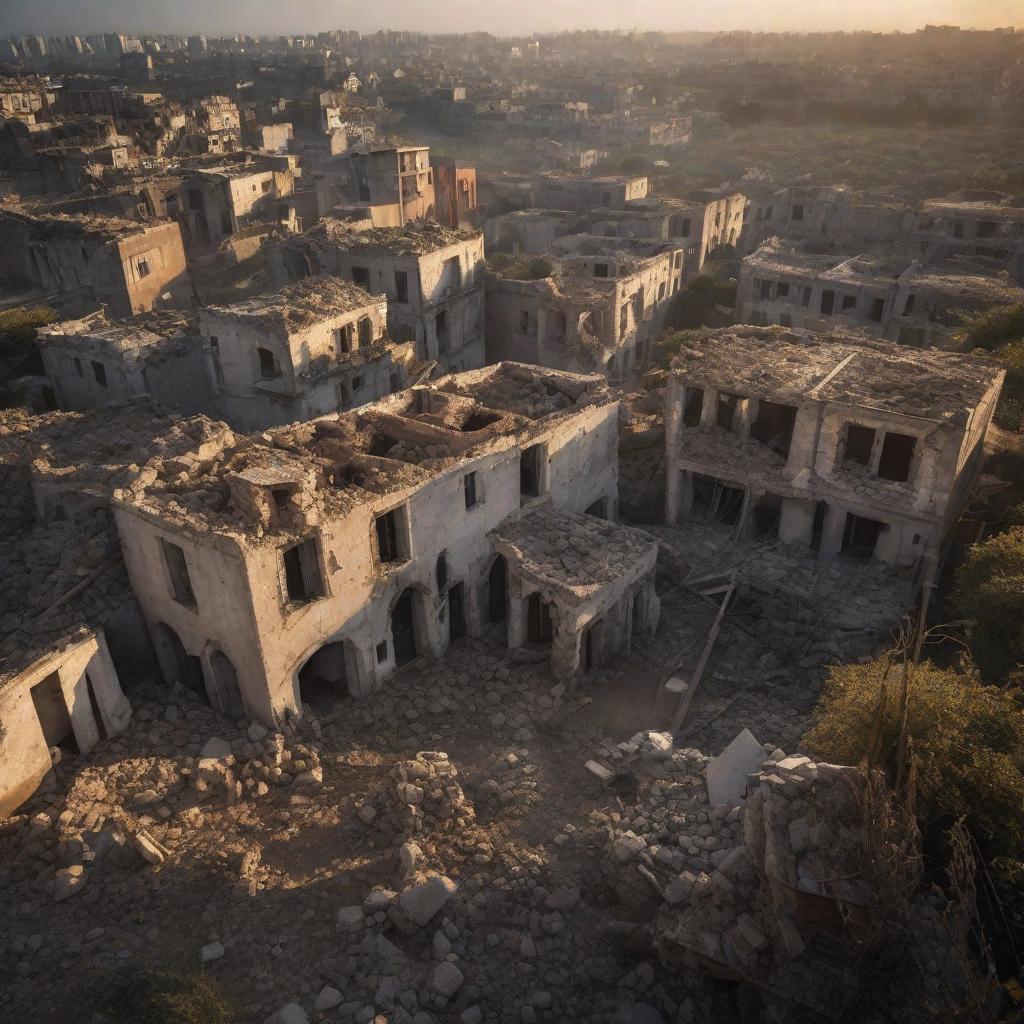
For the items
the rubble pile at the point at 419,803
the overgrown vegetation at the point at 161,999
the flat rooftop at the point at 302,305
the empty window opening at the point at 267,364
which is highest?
the flat rooftop at the point at 302,305

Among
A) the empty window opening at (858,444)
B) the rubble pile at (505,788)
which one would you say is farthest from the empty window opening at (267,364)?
the empty window opening at (858,444)

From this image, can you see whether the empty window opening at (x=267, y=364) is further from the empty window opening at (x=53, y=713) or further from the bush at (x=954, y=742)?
the bush at (x=954, y=742)

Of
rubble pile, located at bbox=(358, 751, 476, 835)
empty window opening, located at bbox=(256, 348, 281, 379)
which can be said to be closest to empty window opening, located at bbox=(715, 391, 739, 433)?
rubble pile, located at bbox=(358, 751, 476, 835)

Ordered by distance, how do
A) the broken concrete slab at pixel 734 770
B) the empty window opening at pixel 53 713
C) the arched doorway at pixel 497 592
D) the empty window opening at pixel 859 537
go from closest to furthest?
the broken concrete slab at pixel 734 770
the empty window opening at pixel 53 713
the arched doorway at pixel 497 592
the empty window opening at pixel 859 537

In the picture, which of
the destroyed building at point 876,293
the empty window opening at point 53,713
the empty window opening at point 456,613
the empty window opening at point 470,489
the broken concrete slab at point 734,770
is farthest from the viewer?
the destroyed building at point 876,293

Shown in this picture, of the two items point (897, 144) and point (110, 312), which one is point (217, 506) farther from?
point (897, 144)

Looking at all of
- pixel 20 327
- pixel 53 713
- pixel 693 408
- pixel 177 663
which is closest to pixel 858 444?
pixel 693 408
